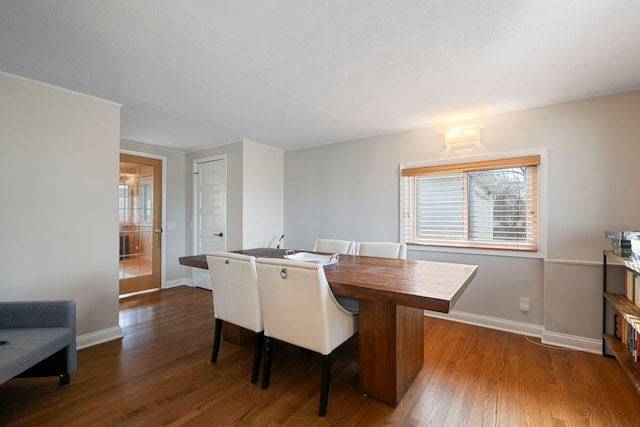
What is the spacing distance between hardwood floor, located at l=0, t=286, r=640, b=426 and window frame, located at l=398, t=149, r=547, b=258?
0.87 meters

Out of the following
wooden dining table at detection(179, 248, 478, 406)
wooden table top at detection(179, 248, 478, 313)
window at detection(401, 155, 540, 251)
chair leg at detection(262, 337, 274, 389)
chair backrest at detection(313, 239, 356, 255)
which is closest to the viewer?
wooden table top at detection(179, 248, 478, 313)

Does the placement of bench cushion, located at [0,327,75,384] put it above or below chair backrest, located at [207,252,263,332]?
below

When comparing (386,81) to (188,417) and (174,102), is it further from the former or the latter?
(188,417)

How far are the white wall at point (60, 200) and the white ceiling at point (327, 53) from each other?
0.76ft

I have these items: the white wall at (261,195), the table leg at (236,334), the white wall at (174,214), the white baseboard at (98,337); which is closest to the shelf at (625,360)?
the table leg at (236,334)

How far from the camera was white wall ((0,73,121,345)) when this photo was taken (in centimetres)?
219

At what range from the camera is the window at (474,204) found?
289 cm

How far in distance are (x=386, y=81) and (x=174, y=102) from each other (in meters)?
1.97

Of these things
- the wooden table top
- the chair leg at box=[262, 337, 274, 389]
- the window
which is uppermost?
the window

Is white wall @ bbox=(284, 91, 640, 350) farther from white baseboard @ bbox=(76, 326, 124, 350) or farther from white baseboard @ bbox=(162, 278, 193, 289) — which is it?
white baseboard @ bbox=(162, 278, 193, 289)

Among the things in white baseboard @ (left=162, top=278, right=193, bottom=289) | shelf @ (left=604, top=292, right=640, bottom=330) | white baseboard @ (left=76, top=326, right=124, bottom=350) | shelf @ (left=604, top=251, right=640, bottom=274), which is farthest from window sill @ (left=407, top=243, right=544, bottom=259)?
white baseboard @ (left=162, top=278, right=193, bottom=289)

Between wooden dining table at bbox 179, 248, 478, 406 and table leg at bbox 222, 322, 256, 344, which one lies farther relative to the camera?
table leg at bbox 222, 322, 256, 344

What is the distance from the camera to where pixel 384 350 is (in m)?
1.79

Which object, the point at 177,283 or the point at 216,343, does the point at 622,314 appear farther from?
the point at 177,283
